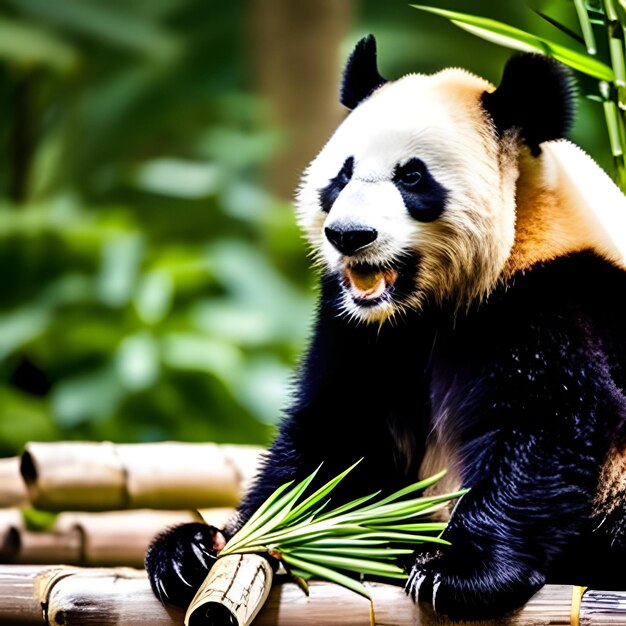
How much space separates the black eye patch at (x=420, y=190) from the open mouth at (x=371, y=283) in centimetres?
9

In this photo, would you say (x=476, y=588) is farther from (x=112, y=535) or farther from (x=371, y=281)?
(x=112, y=535)

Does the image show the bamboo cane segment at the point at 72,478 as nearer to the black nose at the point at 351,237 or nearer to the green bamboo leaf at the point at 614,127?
the black nose at the point at 351,237

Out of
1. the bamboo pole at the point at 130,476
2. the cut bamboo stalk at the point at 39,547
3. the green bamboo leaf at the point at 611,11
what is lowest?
the cut bamboo stalk at the point at 39,547

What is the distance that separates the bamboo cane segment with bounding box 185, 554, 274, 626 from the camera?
1.28m

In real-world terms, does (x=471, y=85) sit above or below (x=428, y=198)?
above

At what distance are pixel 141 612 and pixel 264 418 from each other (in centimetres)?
233

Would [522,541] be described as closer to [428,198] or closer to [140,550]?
[428,198]

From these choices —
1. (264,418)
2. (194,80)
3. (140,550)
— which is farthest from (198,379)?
(194,80)

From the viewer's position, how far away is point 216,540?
1.59 m

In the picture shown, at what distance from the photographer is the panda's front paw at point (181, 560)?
143cm

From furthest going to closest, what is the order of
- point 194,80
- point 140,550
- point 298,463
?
point 194,80, point 140,550, point 298,463

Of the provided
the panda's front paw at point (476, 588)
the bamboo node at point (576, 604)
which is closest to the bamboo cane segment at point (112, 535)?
the panda's front paw at point (476, 588)

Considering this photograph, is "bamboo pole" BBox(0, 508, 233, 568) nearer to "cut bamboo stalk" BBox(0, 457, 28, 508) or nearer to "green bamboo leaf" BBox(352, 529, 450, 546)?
"cut bamboo stalk" BBox(0, 457, 28, 508)

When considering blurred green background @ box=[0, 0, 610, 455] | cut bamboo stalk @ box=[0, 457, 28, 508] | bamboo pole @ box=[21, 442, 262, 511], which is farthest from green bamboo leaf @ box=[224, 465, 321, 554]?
blurred green background @ box=[0, 0, 610, 455]
